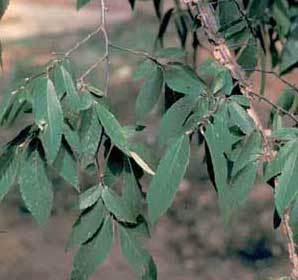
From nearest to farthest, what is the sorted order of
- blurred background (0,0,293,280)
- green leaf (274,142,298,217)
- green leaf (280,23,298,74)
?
green leaf (274,142,298,217) → green leaf (280,23,298,74) → blurred background (0,0,293,280)

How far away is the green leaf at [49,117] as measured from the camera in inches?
48.6

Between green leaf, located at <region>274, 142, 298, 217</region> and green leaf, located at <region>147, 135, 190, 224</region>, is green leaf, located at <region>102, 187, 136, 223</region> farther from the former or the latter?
green leaf, located at <region>274, 142, 298, 217</region>

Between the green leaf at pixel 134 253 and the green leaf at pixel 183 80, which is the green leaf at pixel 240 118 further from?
the green leaf at pixel 134 253

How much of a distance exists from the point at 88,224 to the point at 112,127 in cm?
16

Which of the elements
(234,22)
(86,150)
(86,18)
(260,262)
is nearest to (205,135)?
(86,150)

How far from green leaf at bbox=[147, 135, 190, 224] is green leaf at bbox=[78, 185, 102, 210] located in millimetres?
138

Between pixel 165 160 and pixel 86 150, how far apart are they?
13 centimetres

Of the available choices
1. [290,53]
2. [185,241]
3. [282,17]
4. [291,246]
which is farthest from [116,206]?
[185,241]

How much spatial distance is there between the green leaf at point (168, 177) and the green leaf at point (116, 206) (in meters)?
0.11

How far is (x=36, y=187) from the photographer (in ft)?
4.24

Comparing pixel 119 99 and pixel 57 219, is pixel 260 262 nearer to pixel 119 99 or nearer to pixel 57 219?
pixel 57 219

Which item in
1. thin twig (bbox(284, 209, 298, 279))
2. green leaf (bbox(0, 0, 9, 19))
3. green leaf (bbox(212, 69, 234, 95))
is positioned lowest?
thin twig (bbox(284, 209, 298, 279))

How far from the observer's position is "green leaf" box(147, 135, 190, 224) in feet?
4.07

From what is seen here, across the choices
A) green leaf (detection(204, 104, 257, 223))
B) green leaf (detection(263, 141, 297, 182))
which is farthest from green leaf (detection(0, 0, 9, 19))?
green leaf (detection(263, 141, 297, 182))
